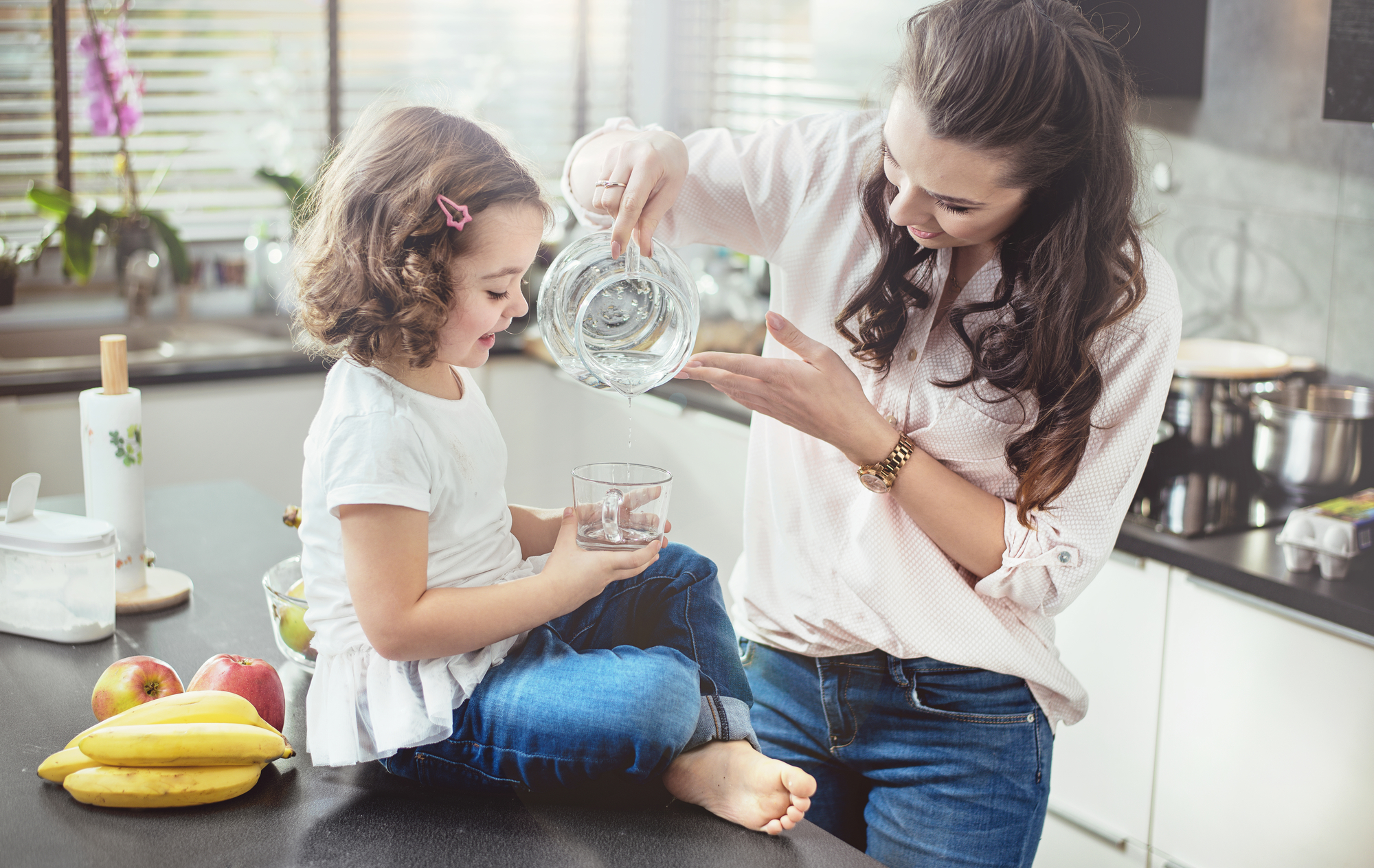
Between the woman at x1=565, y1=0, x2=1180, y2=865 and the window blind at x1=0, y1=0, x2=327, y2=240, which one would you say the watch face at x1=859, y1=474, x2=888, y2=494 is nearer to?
the woman at x1=565, y1=0, x2=1180, y2=865

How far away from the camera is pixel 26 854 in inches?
34.5

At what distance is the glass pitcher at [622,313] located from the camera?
1081 millimetres

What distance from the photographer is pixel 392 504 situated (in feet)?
3.20

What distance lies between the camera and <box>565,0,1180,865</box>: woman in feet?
3.56

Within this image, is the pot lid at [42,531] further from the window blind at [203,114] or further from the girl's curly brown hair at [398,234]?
the window blind at [203,114]

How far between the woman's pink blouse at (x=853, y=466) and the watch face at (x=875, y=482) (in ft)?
0.24

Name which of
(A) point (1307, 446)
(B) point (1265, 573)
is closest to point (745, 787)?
(B) point (1265, 573)

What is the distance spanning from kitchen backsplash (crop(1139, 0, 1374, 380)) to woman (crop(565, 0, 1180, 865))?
3.10 feet

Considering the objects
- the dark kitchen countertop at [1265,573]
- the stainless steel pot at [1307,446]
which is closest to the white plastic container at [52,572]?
the dark kitchen countertop at [1265,573]

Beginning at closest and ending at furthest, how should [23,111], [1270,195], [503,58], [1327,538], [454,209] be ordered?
1. [454,209]
2. [1327,538]
3. [1270,195]
4. [23,111]
5. [503,58]

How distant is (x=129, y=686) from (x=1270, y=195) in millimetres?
1969

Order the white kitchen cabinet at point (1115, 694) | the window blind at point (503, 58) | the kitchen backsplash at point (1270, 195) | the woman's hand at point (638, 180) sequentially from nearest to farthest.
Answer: the woman's hand at point (638, 180) < the white kitchen cabinet at point (1115, 694) < the kitchen backsplash at point (1270, 195) < the window blind at point (503, 58)

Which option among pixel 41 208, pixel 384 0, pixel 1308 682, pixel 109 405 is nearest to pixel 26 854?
pixel 109 405

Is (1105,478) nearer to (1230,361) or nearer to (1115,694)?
(1115,694)
